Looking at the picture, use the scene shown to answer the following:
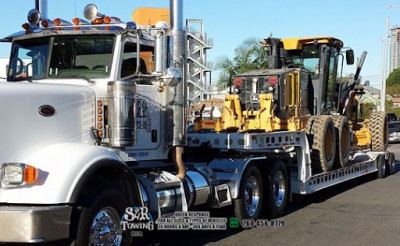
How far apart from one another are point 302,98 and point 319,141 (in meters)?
1.56

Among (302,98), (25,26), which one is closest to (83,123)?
(25,26)

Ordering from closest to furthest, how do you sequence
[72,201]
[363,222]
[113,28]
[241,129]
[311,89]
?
1. [72,201]
2. [113,28]
3. [363,222]
4. [241,129]
5. [311,89]

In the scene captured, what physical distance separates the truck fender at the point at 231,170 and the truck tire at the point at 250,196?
0.13 m

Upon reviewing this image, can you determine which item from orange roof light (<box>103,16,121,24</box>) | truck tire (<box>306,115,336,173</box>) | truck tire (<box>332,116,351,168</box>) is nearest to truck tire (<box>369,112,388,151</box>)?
truck tire (<box>332,116,351,168</box>)

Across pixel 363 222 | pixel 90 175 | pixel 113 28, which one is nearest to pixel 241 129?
pixel 363 222

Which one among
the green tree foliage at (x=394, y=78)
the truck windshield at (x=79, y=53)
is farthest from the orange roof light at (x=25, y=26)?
the green tree foliage at (x=394, y=78)

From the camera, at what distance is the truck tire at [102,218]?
4.88 m

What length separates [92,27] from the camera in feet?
20.0

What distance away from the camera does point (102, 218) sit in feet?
17.0

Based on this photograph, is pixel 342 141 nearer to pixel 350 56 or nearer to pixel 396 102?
pixel 350 56

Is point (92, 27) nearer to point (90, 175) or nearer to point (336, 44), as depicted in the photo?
point (90, 175)

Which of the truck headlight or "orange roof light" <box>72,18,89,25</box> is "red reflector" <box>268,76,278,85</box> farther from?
the truck headlight

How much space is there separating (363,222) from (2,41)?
621 centimetres

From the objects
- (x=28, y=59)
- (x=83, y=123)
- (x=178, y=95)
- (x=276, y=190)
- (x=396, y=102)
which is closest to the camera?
(x=83, y=123)
